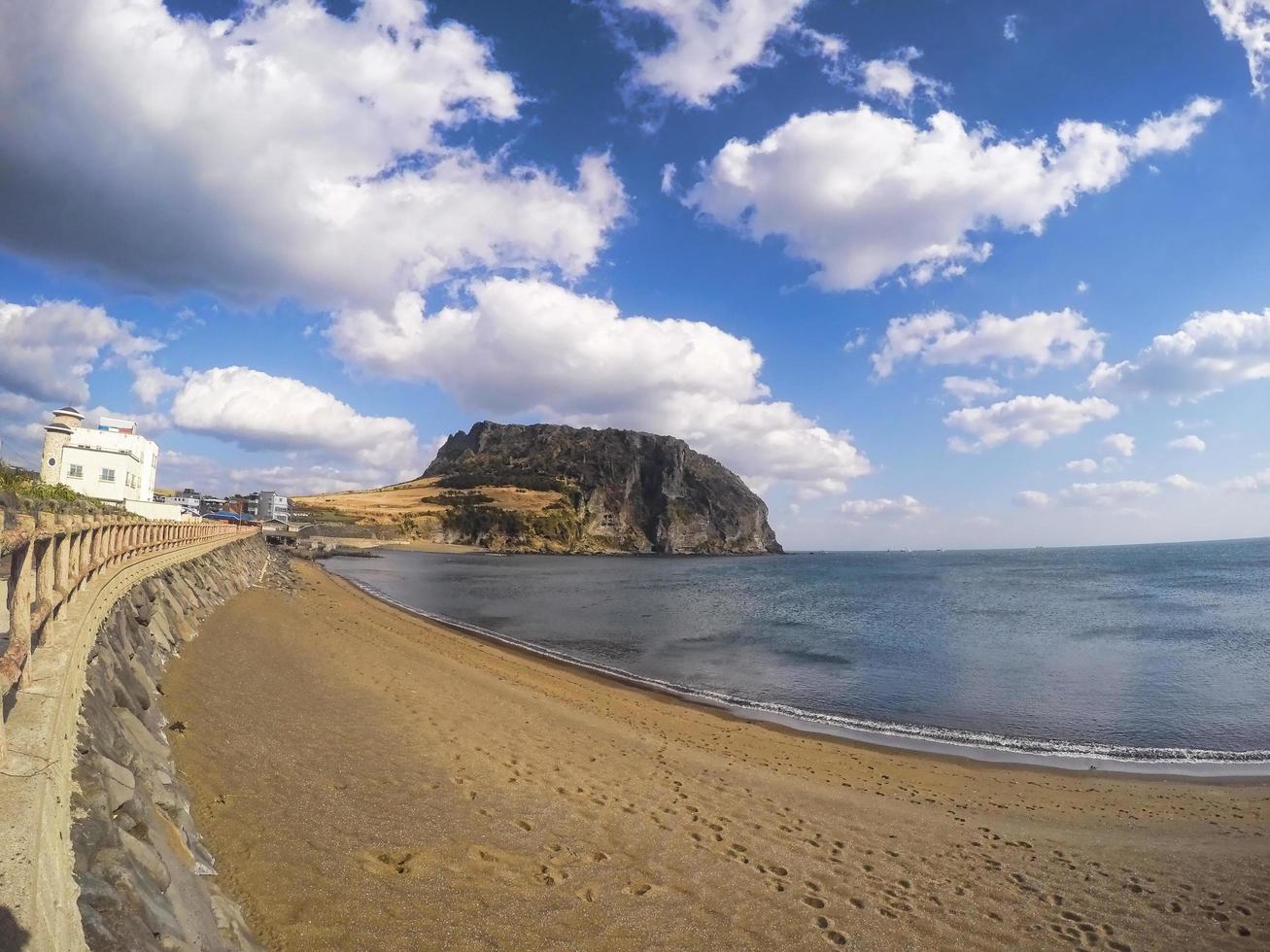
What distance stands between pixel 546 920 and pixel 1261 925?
36.0 feet

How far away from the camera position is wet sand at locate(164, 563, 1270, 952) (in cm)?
760

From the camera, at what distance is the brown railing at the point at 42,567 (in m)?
5.82

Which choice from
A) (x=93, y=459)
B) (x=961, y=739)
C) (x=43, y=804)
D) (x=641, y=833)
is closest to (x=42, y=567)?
(x=43, y=804)

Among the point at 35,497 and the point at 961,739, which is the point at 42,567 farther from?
the point at 961,739

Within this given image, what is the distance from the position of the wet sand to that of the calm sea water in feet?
17.7

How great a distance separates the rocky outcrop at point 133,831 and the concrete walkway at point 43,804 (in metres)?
0.29

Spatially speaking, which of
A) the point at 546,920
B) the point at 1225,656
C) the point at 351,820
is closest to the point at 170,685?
the point at 351,820

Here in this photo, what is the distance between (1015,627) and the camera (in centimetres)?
4772

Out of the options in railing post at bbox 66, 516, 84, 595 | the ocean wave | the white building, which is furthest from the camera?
the white building

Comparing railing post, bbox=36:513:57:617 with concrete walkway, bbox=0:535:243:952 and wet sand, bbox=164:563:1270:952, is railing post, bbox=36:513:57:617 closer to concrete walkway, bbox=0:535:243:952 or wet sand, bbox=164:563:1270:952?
concrete walkway, bbox=0:535:243:952

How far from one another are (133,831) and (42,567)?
3467mm

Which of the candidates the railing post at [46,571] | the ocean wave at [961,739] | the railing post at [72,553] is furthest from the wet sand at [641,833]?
the railing post at [46,571]

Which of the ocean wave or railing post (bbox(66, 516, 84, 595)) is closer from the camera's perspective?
railing post (bbox(66, 516, 84, 595))

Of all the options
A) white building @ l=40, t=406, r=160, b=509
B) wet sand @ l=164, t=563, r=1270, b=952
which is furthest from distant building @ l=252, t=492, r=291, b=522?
wet sand @ l=164, t=563, r=1270, b=952
